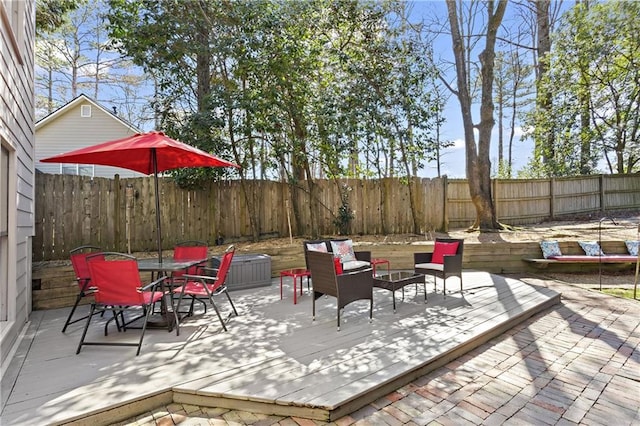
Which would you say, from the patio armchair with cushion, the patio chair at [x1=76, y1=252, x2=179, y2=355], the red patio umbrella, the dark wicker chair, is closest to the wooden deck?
the dark wicker chair

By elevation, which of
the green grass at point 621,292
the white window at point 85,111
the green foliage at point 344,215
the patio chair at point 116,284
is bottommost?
the green grass at point 621,292

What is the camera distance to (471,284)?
536 centimetres

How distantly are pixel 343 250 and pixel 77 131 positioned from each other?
41.6 ft

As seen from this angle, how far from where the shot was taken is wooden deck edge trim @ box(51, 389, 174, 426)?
2010 mm

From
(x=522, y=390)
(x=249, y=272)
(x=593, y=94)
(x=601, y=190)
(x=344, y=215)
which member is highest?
(x=593, y=94)

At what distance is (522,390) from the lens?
2520 millimetres

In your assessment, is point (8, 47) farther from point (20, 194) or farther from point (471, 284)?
point (471, 284)

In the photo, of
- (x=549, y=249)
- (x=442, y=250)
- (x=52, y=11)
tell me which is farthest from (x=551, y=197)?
(x=52, y=11)

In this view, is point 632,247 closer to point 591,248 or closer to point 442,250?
point 591,248

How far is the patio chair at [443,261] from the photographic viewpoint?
183 inches

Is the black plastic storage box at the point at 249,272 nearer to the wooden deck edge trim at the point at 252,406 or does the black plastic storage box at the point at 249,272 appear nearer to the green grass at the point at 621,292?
the wooden deck edge trim at the point at 252,406

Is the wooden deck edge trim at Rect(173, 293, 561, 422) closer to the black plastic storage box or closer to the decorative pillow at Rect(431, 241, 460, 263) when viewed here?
the decorative pillow at Rect(431, 241, 460, 263)

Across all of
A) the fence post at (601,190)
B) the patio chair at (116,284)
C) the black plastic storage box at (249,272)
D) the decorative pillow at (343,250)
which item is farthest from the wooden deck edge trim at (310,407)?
the fence post at (601,190)

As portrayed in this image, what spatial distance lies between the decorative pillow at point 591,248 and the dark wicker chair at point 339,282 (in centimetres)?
566
